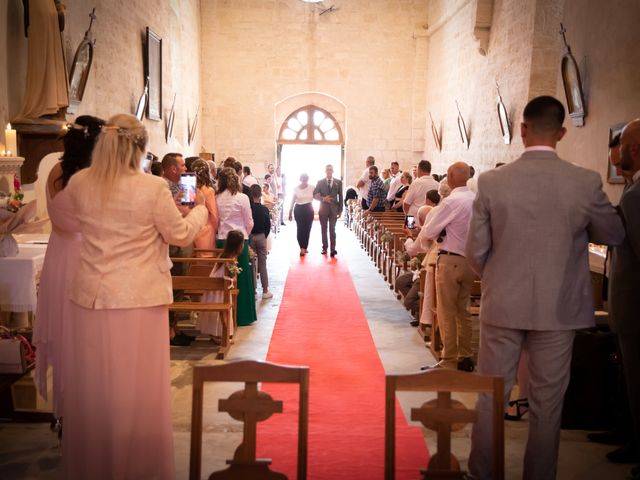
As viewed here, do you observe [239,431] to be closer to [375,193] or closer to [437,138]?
[375,193]

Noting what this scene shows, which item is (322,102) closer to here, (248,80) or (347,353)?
(248,80)

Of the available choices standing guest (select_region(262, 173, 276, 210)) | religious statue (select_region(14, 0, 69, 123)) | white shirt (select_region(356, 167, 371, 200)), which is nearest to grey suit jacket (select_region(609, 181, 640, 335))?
religious statue (select_region(14, 0, 69, 123))

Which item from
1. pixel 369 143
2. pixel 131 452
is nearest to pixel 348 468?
pixel 131 452

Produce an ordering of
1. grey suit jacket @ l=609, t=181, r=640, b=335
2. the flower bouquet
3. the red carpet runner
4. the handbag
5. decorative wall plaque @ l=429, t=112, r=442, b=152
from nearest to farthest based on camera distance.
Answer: grey suit jacket @ l=609, t=181, r=640, b=335, the red carpet runner, the handbag, the flower bouquet, decorative wall plaque @ l=429, t=112, r=442, b=152

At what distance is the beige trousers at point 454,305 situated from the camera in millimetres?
5211

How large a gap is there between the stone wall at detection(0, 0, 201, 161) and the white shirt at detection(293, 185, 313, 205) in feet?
11.2

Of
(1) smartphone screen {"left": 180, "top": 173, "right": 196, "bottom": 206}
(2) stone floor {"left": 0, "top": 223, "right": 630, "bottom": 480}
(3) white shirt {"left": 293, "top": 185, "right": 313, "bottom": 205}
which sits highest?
(3) white shirt {"left": 293, "top": 185, "right": 313, "bottom": 205}

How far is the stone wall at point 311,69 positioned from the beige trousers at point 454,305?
1542 centimetres

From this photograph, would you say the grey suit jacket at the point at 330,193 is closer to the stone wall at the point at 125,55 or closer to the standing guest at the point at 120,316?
the stone wall at the point at 125,55

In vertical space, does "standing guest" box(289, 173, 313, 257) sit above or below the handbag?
above

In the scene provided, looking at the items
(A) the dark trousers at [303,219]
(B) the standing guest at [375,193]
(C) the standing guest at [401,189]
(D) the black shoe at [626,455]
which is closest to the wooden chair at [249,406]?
(D) the black shoe at [626,455]

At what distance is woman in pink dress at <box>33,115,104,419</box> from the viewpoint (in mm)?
3541

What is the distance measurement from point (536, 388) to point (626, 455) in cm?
126

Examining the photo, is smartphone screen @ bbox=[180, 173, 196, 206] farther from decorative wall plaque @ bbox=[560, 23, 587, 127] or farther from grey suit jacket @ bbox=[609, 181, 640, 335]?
decorative wall plaque @ bbox=[560, 23, 587, 127]
